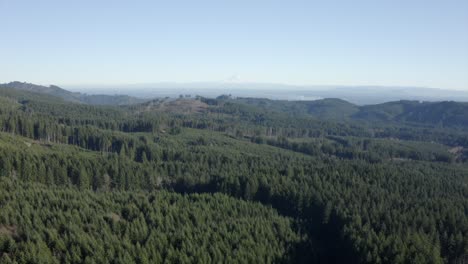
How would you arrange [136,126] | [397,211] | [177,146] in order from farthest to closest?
1. [136,126]
2. [177,146]
3. [397,211]

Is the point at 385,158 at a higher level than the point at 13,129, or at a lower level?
lower

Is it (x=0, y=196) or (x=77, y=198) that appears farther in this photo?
(x=77, y=198)

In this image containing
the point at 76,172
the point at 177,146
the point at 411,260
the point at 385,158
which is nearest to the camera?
the point at 411,260

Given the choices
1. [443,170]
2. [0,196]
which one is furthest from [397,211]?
[443,170]

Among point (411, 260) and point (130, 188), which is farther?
point (130, 188)

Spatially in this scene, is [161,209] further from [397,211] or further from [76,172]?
[397,211]

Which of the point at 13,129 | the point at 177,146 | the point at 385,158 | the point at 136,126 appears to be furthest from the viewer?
the point at 136,126

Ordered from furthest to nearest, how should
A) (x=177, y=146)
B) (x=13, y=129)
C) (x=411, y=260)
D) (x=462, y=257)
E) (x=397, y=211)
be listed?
(x=177, y=146) < (x=13, y=129) < (x=397, y=211) < (x=462, y=257) < (x=411, y=260)

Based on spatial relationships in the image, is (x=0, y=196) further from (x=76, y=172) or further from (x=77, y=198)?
(x=76, y=172)

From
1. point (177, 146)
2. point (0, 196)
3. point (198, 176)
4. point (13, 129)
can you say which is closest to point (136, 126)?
point (177, 146)
